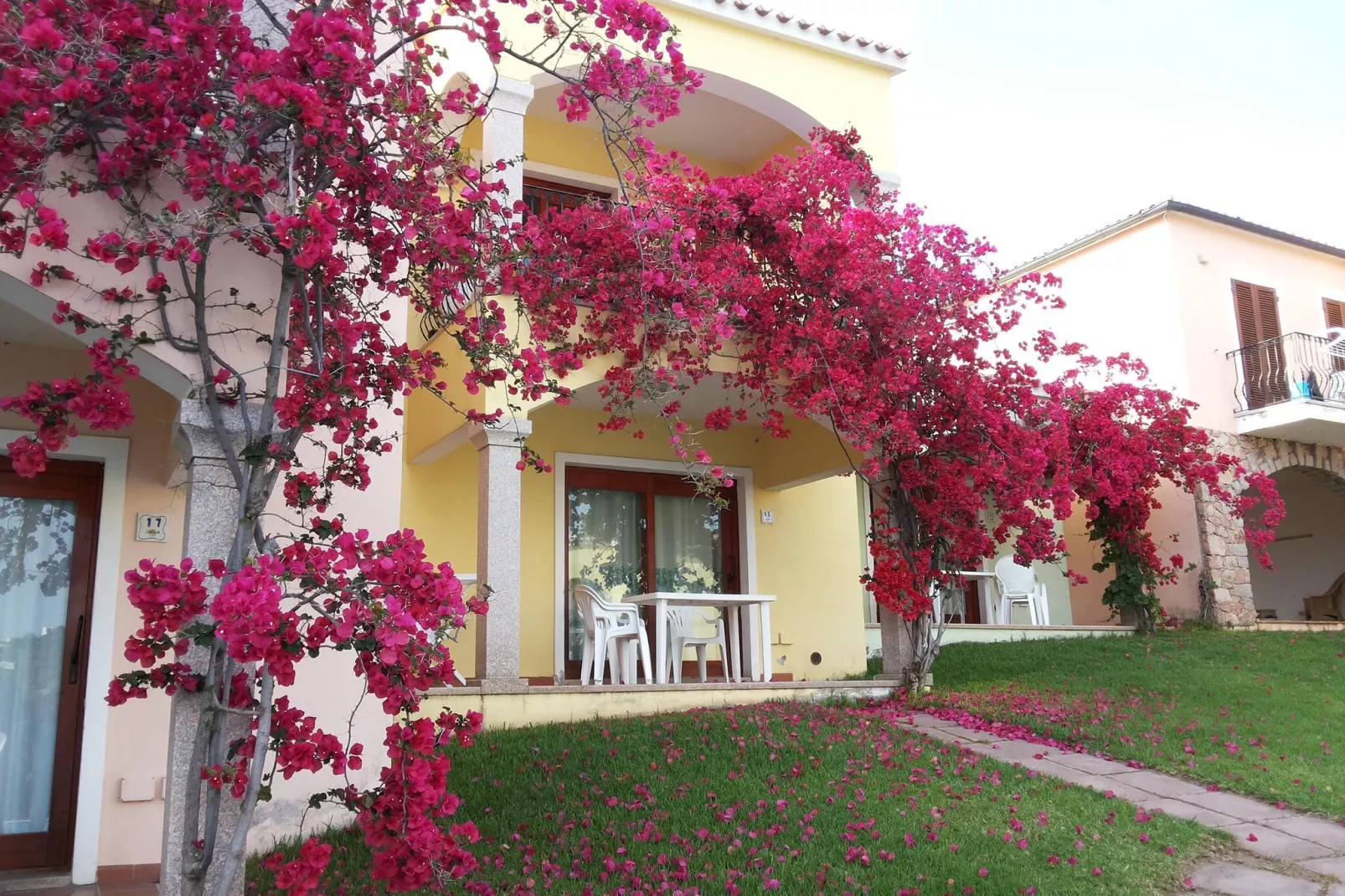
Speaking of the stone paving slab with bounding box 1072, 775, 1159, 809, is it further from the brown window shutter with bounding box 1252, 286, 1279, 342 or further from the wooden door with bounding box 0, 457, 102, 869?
the brown window shutter with bounding box 1252, 286, 1279, 342

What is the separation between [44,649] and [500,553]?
268cm

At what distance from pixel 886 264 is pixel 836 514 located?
3832 millimetres

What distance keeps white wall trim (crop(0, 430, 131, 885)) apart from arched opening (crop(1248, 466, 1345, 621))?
1568 centimetres

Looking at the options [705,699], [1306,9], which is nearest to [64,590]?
[705,699]

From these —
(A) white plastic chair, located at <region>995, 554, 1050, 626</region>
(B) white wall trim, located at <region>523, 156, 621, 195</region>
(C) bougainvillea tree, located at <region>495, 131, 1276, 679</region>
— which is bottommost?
(A) white plastic chair, located at <region>995, 554, 1050, 626</region>

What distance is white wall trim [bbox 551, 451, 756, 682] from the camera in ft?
30.0

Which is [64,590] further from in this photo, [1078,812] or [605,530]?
[1078,812]

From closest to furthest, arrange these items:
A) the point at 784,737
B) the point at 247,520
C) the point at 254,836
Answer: the point at 247,520, the point at 254,836, the point at 784,737

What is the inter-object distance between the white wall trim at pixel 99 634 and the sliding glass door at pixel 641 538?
4355mm

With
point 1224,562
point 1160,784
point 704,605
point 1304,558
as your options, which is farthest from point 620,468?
point 1304,558

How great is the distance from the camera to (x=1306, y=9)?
1538 cm

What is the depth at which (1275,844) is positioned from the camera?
15.5 ft

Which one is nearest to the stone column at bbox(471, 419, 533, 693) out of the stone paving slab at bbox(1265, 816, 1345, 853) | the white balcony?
the stone paving slab at bbox(1265, 816, 1345, 853)

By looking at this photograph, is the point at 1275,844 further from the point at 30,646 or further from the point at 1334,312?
the point at 1334,312
